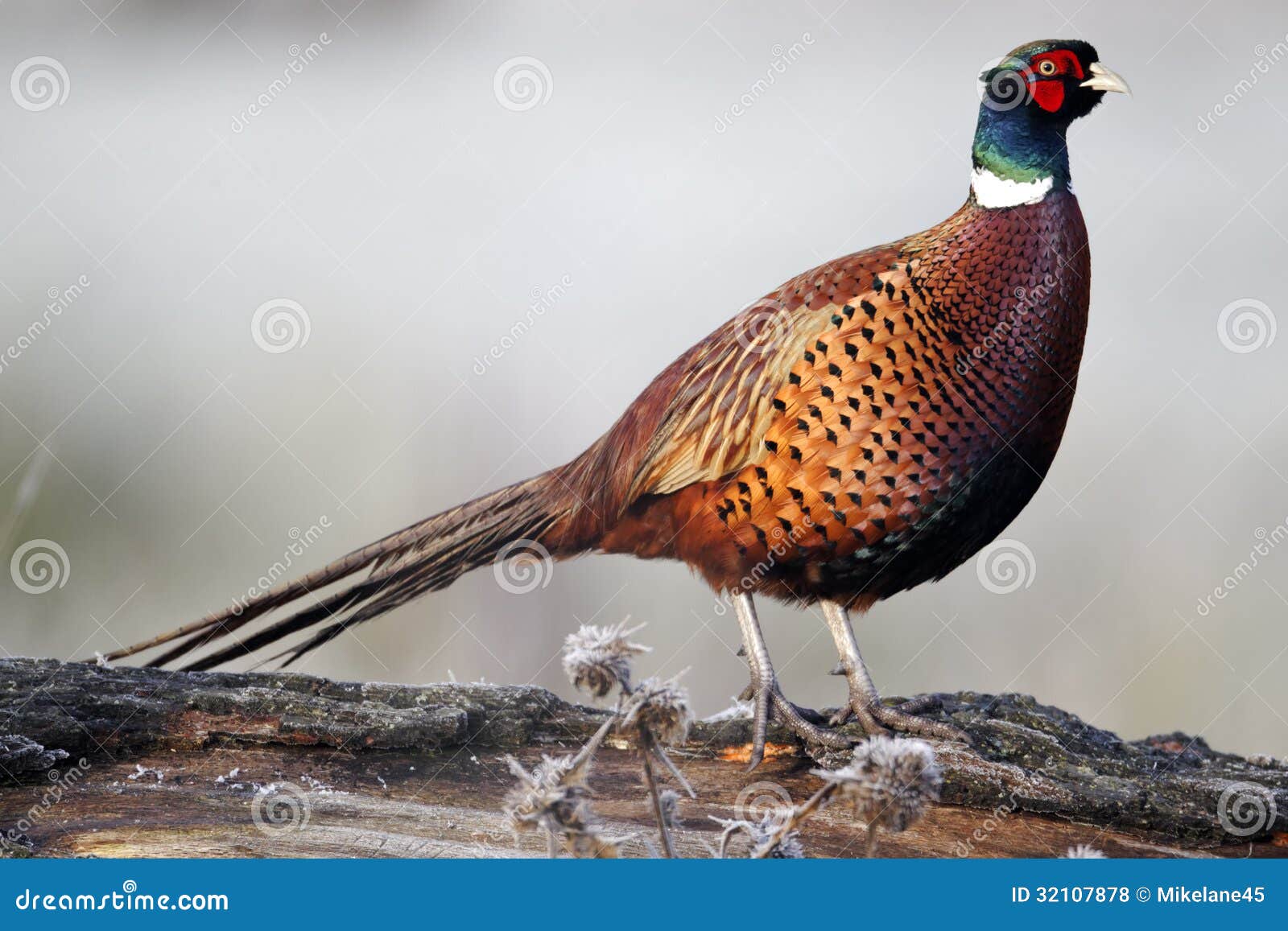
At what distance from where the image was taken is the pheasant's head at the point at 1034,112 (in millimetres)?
4191

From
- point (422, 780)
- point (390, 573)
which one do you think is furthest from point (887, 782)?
point (390, 573)

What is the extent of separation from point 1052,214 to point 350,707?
292 cm

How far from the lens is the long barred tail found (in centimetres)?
439

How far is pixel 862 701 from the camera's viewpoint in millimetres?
4461

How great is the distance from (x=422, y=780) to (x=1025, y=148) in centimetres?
294

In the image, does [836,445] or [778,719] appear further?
[778,719]

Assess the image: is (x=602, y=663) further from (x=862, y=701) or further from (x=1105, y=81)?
(x=1105, y=81)

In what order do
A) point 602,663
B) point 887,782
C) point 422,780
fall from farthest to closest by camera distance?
point 422,780, point 602,663, point 887,782

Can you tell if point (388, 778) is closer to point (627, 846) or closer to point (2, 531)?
point (627, 846)

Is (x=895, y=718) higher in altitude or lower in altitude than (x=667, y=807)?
higher

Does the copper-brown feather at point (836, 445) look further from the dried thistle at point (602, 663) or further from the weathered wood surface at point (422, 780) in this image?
the dried thistle at point (602, 663)

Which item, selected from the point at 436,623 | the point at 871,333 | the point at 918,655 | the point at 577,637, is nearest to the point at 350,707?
the point at 436,623

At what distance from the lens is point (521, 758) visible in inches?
164

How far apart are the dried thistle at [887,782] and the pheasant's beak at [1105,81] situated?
272 centimetres
